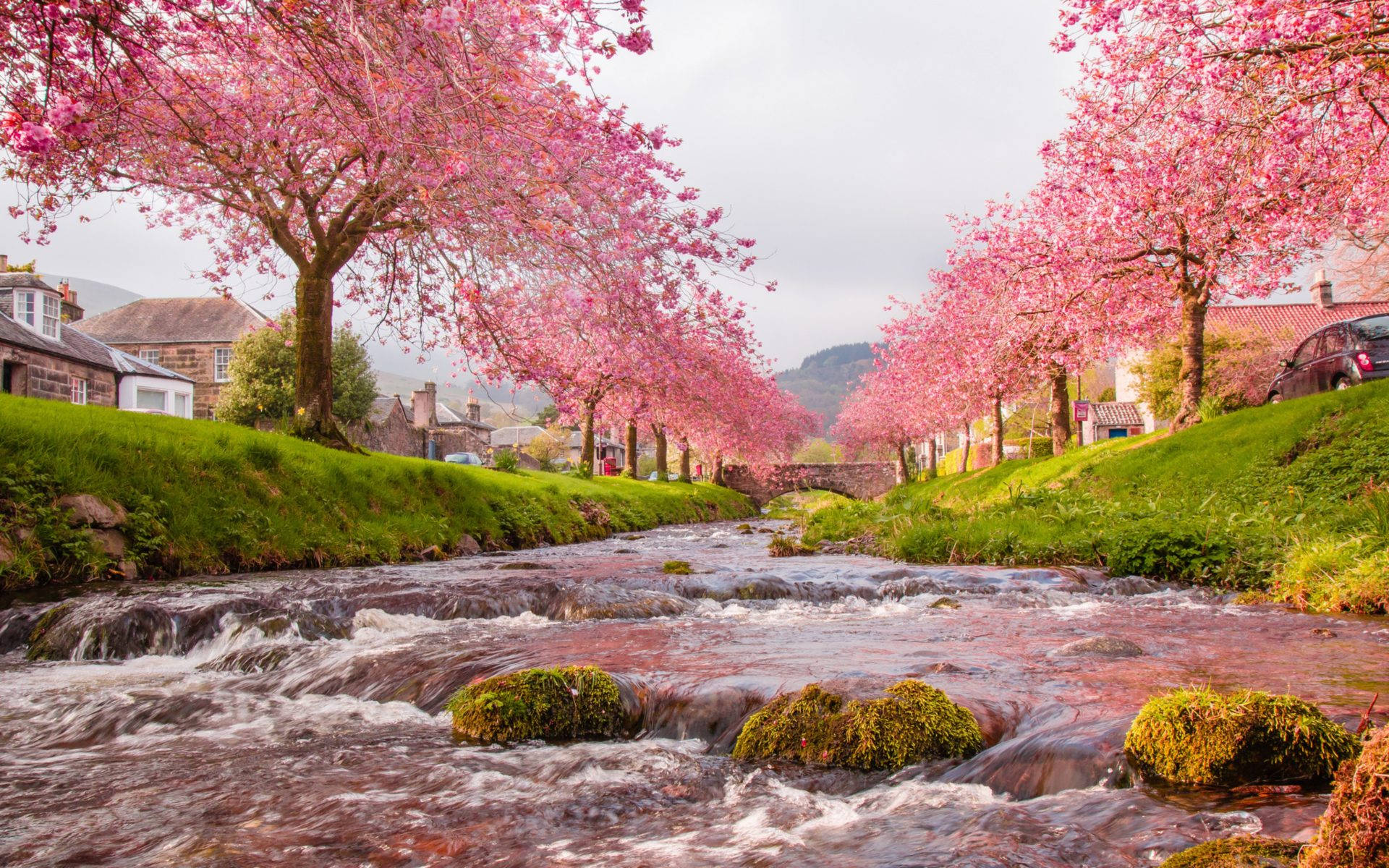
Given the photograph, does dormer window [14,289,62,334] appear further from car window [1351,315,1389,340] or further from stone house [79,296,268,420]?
car window [1351,315,1389,340]

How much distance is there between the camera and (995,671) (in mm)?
5066

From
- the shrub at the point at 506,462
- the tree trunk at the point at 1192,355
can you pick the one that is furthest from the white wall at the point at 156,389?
the tree trunk at the point at 1192,355

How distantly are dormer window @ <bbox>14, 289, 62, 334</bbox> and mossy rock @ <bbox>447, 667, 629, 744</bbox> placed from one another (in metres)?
38.5

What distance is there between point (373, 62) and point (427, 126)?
0.61 meters

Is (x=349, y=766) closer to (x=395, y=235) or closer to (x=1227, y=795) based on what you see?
(x=1227, y=795)

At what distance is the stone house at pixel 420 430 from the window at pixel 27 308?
55.5 ft

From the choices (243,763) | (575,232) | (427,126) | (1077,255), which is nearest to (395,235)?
(575,232)

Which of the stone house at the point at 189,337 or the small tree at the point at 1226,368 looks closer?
the small tree at the point at 1226,368

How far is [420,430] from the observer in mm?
69312

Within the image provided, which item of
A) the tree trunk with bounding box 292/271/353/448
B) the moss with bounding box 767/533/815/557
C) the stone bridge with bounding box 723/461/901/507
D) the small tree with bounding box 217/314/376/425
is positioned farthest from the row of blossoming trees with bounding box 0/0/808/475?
the stone bridge with bounding box 723/461/901/507

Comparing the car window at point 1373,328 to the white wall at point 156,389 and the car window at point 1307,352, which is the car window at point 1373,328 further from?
the white wall at point 156,389

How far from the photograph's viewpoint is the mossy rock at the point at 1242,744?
117 inches

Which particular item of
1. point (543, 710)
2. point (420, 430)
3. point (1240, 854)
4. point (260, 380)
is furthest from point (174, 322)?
point (1240, 854)

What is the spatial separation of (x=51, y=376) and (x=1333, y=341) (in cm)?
4262
